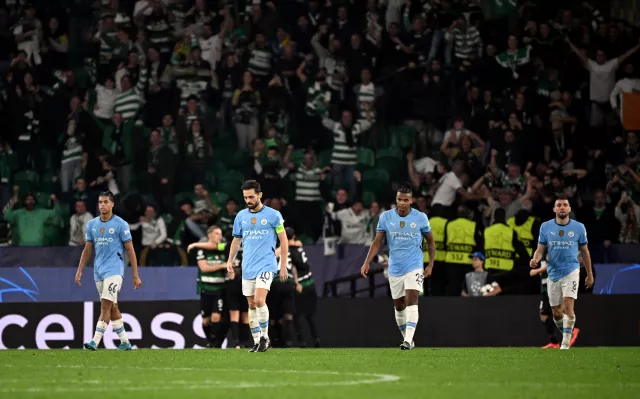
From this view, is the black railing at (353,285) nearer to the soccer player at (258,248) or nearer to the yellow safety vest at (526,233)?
the yellow safety vest at (526,233)

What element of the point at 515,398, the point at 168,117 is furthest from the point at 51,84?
the point at 515,398

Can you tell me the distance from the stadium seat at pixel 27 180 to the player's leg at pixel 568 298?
12.2 meters

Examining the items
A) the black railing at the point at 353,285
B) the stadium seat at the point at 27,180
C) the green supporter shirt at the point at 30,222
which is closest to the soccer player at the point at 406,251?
the black railing at the point at 353,285

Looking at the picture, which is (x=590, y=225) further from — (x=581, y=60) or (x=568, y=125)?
(x=581, y=60)

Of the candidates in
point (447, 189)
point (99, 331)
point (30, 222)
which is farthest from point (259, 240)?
point (30, 222)

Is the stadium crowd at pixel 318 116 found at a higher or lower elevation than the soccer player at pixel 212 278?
higher

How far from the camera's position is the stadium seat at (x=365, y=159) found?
1035 inches

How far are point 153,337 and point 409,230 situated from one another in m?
6.70

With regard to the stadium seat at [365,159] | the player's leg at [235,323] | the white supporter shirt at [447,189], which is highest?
the stadium seat at [365,159]

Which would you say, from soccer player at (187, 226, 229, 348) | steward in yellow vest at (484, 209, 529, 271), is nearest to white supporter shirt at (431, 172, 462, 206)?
steward in yellow vest at (484, 209, 529, 271)

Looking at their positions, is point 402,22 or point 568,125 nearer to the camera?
point 568,125

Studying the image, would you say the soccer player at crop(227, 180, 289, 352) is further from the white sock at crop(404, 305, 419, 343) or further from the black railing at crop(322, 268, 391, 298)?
the black railing at crop(322, 268, 391, 298)

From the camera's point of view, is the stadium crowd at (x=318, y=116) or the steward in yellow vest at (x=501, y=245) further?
the stadium crowd at (x=318, y=116)

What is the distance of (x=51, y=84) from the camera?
27891mm
